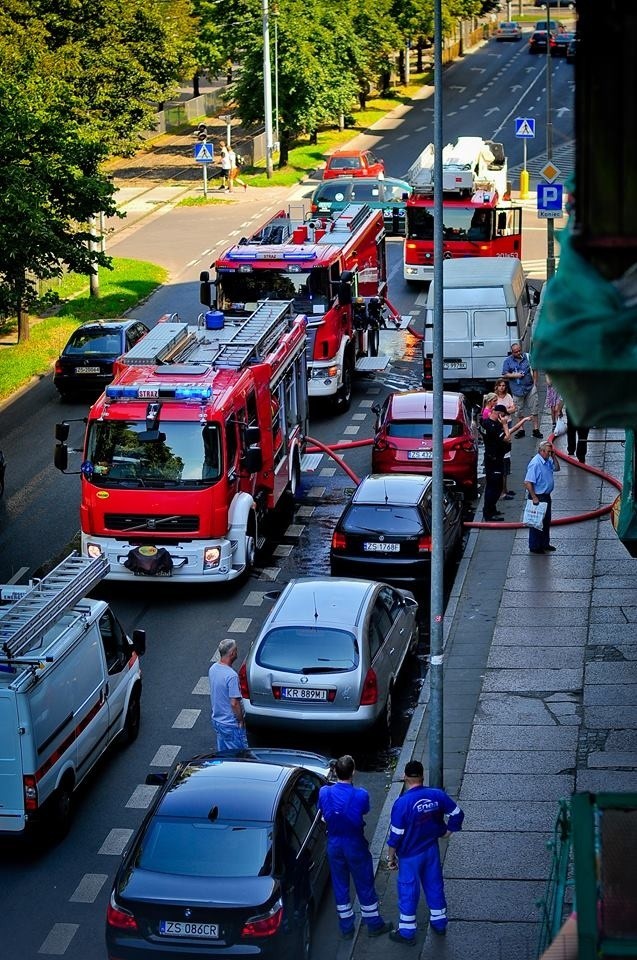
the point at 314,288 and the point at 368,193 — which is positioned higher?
the point at 314,288

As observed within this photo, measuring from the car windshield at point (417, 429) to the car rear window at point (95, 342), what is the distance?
8065 mm

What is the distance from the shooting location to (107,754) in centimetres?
1675

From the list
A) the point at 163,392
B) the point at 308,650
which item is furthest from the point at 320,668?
the point at 163,392

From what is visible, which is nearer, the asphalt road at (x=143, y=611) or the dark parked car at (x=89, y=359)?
the asphalt road at (x=143, y=611)

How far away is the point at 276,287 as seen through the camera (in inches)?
1141

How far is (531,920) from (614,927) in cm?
610

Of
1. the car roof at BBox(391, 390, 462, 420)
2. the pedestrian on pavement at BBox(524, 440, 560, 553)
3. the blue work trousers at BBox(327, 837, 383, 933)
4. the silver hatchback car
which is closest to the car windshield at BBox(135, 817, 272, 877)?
the blue work trousers at BBox(327, 837, 383, 933)

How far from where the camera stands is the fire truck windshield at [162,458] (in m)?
20.7

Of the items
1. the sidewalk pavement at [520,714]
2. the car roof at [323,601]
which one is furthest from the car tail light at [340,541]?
the car roof at [323,601]

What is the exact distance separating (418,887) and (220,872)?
1727 millimetres

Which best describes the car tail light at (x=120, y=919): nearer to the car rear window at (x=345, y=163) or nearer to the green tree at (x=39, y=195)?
the green tree at (x=39, y=195)

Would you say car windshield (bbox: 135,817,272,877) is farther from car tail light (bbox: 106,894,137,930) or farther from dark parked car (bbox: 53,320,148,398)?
dark parked car (bbox: 53,320,148,398)

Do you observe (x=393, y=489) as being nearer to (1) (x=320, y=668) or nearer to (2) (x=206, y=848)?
(1) (x=320, y=668)

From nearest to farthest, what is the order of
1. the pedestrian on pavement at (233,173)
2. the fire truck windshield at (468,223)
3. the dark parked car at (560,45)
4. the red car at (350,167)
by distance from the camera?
the fire truck windshield at (468,223)
the red car at (350,167)
the pedestrian on pavement at (233,173)
the dark parked car at (560,45)
